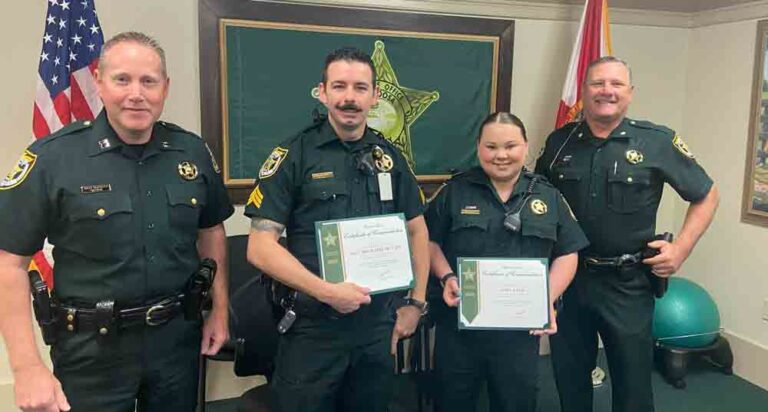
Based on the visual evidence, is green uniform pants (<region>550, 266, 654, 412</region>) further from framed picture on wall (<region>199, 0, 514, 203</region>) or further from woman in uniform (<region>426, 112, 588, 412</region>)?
framed picture on wall (<region>199, 0, 514, 203</region>)

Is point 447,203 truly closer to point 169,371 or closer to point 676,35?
point 169,371

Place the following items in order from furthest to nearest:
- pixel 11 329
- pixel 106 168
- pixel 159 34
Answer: pixel 159 34, pixel 106 168, pixel 11 329

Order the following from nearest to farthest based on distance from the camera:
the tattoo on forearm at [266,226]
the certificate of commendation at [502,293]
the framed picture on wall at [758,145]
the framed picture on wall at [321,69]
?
the tattoo on forearm at [266,226], the certificate of commendation at [502,293], the framed picture on wall at [321,69], the framed picture on wall at [758,145]

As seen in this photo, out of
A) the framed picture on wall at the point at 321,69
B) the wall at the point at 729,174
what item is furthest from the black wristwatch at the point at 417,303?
the wall at the point at 729,174

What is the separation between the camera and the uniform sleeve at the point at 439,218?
235cm

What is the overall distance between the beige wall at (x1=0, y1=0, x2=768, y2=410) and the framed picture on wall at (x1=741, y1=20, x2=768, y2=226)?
6 cm

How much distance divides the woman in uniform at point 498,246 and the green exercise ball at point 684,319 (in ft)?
5.08

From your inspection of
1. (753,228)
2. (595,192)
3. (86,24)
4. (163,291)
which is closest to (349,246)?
(163,291)

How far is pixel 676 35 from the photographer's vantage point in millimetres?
3928

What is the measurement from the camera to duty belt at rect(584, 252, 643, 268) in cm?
251

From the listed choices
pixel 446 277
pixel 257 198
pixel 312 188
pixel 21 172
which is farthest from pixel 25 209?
pixel 446 277

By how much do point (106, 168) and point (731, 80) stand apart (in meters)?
3.53

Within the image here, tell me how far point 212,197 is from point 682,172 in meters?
1.90

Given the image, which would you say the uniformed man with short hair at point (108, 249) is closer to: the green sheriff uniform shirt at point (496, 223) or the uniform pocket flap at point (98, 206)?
the uniform pocket flap at point (98, 206)
